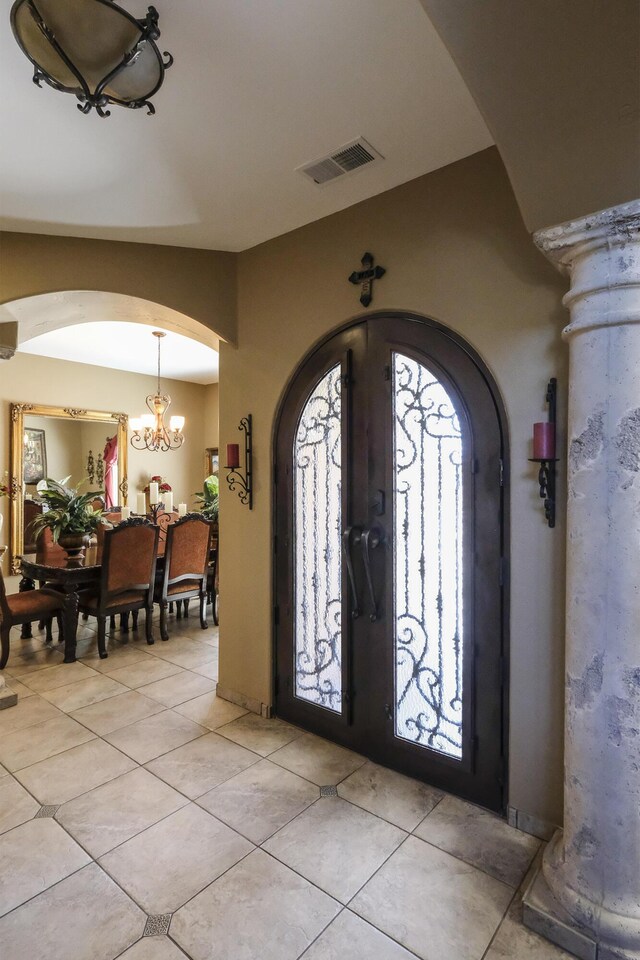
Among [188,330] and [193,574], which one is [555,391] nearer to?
[188,330]

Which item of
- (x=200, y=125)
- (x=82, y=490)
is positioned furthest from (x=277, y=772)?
(x=82, y=490)

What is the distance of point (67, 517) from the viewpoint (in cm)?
423

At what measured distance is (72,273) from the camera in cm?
284

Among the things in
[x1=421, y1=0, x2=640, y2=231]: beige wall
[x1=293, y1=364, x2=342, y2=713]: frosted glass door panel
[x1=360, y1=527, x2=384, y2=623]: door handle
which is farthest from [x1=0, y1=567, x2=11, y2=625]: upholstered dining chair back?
[x1=421, y1=0, x2=640, y2=231]: beige wall

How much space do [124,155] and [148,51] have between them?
0.81m

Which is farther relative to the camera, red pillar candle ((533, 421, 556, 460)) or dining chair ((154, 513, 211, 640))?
dining chair ((154, 513, 211, 640))

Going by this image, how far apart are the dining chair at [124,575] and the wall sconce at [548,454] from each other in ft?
10.8

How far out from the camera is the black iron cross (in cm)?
248

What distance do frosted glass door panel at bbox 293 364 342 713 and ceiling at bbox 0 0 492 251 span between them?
1.02m

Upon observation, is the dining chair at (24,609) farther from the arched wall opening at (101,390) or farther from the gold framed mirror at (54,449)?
the arched wall opening at (101,390)

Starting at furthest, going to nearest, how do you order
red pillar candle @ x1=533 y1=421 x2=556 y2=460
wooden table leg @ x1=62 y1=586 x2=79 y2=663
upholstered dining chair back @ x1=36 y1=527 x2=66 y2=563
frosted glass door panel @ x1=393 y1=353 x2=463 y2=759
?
upholstered dining chair back @ x1=36 y1=527 x2=66 y2=563 → wooden table leg @ x1=62 y1=586 x2=79 y2=663 → frosted glass door panel @ x1=393 y1=353 x2=463 y2=759 → red pillar candle @ x1=533 y1=421 x2=556 y2=460

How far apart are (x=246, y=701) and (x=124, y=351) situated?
4788 mm

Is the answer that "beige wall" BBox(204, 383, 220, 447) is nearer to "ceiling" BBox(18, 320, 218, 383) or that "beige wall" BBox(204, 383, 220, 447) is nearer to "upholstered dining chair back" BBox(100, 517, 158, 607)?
"ceiling" BBox(18, 320, 218, 383)

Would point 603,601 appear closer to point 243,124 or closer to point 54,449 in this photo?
point 243,124
